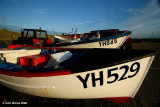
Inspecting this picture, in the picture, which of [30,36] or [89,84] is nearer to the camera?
[89,84]

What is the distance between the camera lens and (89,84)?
5.71 feet

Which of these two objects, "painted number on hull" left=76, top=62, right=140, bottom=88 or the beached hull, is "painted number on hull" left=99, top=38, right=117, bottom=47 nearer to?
the beached hull

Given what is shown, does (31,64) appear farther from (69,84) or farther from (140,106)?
(140,106)

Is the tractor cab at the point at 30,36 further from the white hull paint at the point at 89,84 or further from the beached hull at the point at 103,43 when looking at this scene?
the white hull paint at the point at 89,84

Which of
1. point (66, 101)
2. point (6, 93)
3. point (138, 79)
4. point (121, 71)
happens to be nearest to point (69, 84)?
point (66, 101)

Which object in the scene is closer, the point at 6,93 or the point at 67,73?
the point at 67,73

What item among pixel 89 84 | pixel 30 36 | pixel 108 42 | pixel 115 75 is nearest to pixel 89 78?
pixel 89 84

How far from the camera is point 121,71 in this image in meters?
1.76

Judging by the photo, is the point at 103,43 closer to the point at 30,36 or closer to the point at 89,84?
the point at 89,84

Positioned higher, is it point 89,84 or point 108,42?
point 108,42

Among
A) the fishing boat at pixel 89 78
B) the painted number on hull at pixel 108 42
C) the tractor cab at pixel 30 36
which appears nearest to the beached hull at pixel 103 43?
the painted number on hull at pixel 108 42

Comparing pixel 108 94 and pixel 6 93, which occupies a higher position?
pixel 108 94

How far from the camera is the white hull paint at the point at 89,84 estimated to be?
5.40 ft

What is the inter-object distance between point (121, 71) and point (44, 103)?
2405 mm
